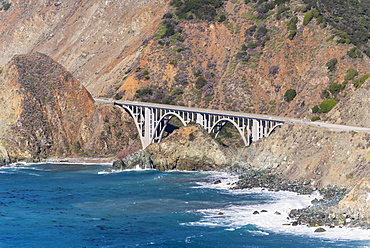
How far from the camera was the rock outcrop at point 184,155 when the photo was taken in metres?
93.6

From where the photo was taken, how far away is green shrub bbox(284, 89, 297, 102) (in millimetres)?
114438

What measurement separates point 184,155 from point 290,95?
30.1 meters

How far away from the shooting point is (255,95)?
12144cm

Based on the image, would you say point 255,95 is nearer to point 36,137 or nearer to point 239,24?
point 239,24

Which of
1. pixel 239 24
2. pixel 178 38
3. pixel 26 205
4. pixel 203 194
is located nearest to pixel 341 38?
pixel 239 24

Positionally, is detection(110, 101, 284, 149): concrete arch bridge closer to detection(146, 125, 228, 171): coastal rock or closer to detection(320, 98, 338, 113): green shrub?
detection(146, 125, 228, 171): coastal rock

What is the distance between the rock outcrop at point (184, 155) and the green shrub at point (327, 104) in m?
21.0

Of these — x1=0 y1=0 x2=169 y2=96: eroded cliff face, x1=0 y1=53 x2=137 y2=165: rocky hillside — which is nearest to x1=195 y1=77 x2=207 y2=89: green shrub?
x1=0 y1=53 x2=137 y2=165: rocky hillside

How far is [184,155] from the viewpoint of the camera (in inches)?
3728

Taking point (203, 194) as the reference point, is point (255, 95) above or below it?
above

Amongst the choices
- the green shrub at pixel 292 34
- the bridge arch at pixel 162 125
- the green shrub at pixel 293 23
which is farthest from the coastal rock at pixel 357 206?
the green shrub at pixel 293 23

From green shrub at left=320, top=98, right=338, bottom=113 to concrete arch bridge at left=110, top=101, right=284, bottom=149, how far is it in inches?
409

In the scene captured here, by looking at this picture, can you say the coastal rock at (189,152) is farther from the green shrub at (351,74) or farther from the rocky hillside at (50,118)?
the green shrub at (351,74)

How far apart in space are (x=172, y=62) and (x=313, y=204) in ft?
251
